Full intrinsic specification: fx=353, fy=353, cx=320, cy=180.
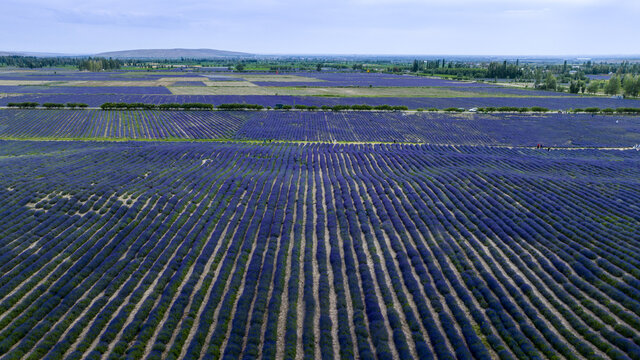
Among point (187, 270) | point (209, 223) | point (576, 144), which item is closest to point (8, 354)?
point (187, 270)

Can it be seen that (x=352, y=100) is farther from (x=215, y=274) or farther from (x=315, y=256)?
(x=215, y=274)

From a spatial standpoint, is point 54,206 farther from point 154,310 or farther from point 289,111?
point 289,111

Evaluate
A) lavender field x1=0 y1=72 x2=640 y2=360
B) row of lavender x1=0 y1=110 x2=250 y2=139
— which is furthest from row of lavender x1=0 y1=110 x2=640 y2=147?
lavender field x1=0 y1=72 x2=640 y2=360

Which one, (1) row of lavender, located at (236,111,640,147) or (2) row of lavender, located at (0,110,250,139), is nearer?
(2) row of lavender, located at (0,110,250,139)

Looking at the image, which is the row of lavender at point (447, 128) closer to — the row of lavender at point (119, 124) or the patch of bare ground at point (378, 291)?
the row of lavender at point (119, 124)

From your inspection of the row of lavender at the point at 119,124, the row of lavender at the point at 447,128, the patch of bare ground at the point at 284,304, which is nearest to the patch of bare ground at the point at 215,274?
the patch of bare ground at the point at 284,304

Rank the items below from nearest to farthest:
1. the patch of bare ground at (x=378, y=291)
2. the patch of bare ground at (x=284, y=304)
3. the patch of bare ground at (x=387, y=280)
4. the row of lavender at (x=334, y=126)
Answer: the patch of bare ground at (x=284, y=304)
the patch of bare ground at (x=378, y=291)
the patch of bare ground at (x=387, y=280)
the row of lavender at (x=334, y=126)

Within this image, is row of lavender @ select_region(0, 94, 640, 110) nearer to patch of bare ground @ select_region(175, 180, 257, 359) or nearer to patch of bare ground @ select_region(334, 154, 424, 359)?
patch of bare ground @ select_region(175, 180, 257, 359)

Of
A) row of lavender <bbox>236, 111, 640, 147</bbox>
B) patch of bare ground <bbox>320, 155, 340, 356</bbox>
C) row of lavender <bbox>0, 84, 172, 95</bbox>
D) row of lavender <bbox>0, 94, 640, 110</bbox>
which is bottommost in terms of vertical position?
patch of bare ground <bbox>320, 155, 340, 356</bbox>
